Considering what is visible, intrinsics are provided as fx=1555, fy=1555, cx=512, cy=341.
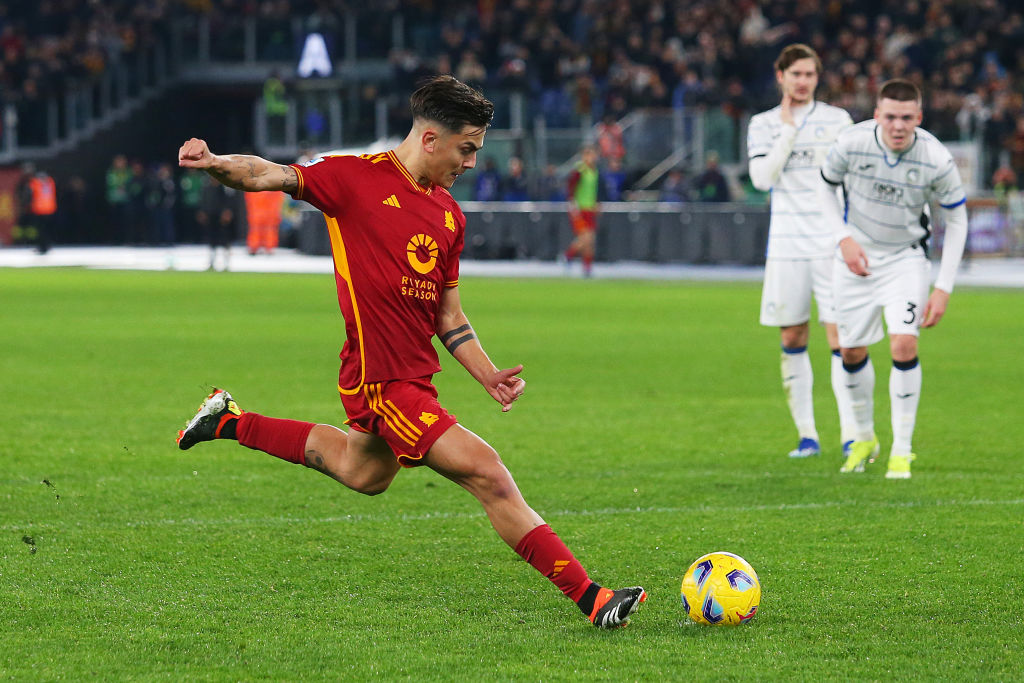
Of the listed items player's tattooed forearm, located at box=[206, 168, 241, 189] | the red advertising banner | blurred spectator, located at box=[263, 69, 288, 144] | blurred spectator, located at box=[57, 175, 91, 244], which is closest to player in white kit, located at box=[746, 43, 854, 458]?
player's tattooed forearm, located at box=[206, 168, 241, 189]

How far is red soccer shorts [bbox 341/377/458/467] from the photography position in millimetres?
4855

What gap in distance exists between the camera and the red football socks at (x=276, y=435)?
558cm

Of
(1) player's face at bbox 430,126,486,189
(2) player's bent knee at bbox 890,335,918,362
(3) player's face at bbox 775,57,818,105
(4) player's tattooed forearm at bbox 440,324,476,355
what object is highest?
(3) player's face at bbox 775,57,818,105

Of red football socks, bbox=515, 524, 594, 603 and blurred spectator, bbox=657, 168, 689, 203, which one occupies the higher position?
blurred spectator, bbox=657, 168, 689, 203

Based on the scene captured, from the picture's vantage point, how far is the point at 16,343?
585 inches

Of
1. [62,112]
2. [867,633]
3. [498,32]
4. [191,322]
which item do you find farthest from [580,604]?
[62,112]

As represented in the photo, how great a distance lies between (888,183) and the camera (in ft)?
25.8

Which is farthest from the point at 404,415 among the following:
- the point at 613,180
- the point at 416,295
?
the point at 613,180

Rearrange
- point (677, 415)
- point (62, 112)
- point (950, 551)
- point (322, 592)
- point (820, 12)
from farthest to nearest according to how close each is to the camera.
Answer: point (62, 112) → point (820, 12) → point (677, 415) → point (950, 551) → point (322, 592)

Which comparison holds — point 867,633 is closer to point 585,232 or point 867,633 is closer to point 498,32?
point 585,232

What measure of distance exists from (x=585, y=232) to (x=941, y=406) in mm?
15911

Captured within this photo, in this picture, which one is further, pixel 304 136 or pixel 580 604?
pixel 304 136

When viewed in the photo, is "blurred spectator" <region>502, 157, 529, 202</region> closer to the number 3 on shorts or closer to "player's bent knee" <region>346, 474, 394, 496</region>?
the number 3 on shorts

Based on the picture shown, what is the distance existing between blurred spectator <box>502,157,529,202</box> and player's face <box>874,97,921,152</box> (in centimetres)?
2296
